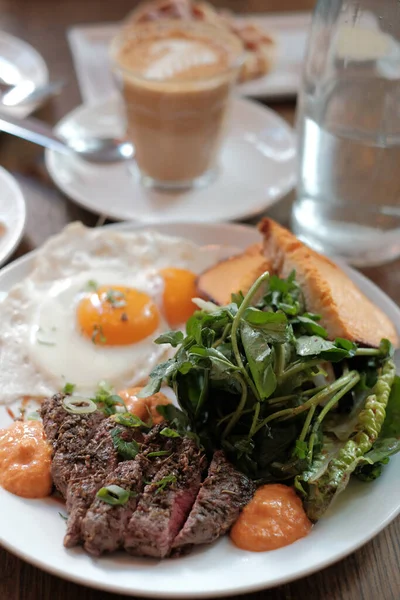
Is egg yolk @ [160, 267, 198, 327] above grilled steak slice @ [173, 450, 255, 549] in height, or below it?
below

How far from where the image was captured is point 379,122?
279cm

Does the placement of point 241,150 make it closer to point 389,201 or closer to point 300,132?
point 300,132

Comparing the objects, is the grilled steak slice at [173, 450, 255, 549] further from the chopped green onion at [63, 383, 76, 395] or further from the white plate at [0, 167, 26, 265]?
the white plate at [0, 167, 26, 265]

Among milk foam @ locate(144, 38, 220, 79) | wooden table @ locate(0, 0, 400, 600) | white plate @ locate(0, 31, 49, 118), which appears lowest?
wooden table @ locate(0, 0, 400, 600)

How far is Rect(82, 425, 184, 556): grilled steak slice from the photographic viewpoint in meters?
1.75

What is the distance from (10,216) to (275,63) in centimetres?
238

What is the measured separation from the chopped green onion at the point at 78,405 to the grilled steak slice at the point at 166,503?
1.08 ft

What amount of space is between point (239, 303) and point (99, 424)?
0.63m

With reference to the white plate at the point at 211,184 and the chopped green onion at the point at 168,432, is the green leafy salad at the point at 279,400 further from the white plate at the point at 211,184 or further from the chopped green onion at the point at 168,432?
the white plate at the point at 211,184

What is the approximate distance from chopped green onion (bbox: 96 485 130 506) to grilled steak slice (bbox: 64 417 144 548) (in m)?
0.06

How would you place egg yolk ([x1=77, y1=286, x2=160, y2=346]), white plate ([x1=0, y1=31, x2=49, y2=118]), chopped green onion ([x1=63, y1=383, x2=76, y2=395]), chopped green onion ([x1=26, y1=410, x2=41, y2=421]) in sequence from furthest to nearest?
white plate ([x1=0, y1=31, x2=49, y2=118]) < egg yolk ([x1=77, y1=286, x2=160, y2=346]) < chopped green onion ([x1=63, y1=383, x2=76, y2=395]) < chopped green onion ([x1=26, y1=410, x2=41, y2=421])

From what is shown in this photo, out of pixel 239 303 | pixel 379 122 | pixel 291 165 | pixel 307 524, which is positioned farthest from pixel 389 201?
pixel 307 524

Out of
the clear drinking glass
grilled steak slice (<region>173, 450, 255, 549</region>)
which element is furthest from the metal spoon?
grilled steak slice (<region>173, 450, 255, 549</region>)

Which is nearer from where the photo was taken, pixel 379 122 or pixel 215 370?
pixel 215 370
